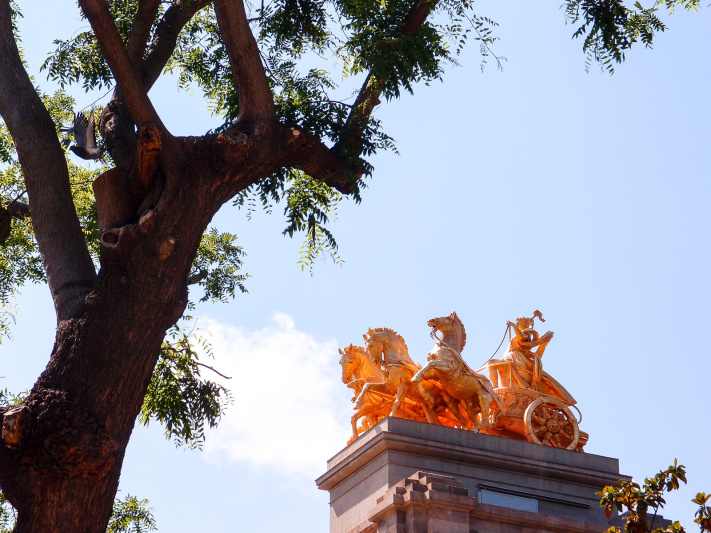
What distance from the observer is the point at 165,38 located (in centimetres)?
1067

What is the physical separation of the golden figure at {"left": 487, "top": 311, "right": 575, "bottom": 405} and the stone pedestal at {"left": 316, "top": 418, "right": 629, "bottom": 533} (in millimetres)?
1294

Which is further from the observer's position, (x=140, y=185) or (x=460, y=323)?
(x=460, y=323)

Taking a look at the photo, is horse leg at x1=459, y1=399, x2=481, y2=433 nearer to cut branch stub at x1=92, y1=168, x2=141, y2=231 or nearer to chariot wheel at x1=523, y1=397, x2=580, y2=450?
chariot wheel at x1=523, y1=397, x2=580, y2=450

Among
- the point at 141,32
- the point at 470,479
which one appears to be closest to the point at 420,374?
the point at 470,479

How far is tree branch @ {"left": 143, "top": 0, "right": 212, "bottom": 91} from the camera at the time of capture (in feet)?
34.1

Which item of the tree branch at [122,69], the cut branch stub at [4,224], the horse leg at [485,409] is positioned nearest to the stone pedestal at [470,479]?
the horse leg at [485,409]

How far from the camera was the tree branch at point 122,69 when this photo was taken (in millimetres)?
8984

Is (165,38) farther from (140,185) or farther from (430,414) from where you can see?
(430,414)

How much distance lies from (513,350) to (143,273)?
11085 millimetres

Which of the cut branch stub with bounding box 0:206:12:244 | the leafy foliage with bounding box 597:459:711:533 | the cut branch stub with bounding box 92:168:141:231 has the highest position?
the cut branch stub with bounding box 0:206:12:244

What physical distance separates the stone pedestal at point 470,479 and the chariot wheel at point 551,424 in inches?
17.2

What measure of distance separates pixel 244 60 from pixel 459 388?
8.95 m

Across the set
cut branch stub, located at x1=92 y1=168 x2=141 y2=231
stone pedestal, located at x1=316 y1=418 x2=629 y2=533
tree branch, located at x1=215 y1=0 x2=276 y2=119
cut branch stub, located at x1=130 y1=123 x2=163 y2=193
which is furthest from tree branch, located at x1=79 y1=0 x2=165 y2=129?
stone pedestal, located at x1=316 y1=418 x2=629 y2=533

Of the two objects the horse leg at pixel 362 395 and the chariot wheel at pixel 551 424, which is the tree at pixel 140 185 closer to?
the horse leg at pixel 362 395
